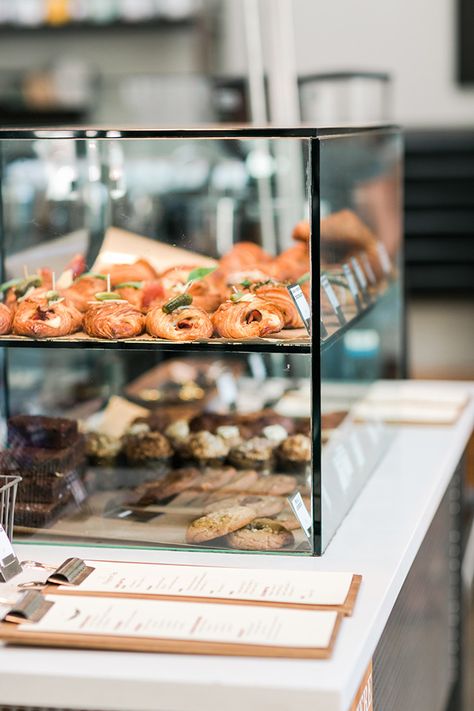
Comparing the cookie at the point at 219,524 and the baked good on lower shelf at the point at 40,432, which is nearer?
the cookie at the point at 219,524

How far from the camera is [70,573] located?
1.63 meters

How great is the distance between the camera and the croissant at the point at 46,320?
1.86m

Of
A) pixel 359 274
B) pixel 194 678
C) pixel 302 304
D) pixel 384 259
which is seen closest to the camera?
pixel 194 678

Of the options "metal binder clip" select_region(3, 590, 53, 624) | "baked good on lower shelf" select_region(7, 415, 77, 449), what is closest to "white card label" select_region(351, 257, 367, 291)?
"baked good on lower shelf" select_region(7, 415, 77, 449)

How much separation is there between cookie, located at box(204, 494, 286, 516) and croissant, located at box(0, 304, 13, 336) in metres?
0.44

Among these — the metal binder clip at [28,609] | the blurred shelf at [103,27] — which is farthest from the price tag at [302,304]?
the blurred shelf at [103,27]

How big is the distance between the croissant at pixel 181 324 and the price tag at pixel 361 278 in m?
0.45

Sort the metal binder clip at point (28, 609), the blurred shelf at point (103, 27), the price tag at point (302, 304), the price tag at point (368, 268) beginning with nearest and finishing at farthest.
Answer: the metal binder clip at point (28, 609)
the price tag at point (302, 304)
the price tag at point (368, 268)
the blurred shelf at point (103, 27)

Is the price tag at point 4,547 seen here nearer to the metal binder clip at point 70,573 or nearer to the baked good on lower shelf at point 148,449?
the metal binder clip at point 70,573

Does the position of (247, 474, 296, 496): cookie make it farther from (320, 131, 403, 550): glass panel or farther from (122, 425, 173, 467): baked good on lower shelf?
(122, 425, 173, 467): baked good on lower shelf

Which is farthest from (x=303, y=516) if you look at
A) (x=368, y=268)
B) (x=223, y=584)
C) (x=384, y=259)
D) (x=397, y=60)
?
(x=397, y=60)

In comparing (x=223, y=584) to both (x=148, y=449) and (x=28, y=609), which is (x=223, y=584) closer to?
(x=28, y=609)

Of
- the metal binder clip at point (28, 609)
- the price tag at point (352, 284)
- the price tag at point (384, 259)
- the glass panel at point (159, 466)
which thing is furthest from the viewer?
the price tag at point (384, 259)

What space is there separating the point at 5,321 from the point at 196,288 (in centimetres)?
32
